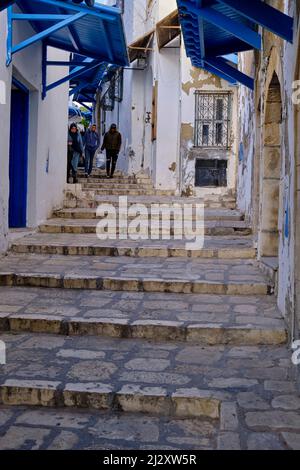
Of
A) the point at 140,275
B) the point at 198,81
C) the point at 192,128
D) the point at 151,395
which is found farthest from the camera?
the point at 192,128

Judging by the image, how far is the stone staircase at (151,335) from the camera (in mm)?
3707

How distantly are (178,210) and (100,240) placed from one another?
7.99 ft

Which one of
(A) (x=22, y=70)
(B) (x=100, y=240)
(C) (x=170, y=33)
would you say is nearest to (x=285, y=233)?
(B) (x=100, y=240)

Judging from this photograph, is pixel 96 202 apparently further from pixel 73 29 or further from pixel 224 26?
pixel 224 26

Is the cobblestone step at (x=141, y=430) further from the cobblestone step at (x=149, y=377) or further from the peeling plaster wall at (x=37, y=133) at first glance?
the peeling plaster wall at (x=37, y=133)

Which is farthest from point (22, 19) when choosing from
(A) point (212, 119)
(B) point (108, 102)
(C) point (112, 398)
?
(B) point (108, 102)

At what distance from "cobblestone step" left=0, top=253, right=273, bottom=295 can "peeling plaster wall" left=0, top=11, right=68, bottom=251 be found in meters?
0.90

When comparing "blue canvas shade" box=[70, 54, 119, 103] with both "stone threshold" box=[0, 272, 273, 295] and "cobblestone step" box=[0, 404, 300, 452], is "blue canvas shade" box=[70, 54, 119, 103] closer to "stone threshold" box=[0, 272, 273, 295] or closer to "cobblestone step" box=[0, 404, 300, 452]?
"stone threshold" box=[0, 272, 273, 295]

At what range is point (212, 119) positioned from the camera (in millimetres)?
13953

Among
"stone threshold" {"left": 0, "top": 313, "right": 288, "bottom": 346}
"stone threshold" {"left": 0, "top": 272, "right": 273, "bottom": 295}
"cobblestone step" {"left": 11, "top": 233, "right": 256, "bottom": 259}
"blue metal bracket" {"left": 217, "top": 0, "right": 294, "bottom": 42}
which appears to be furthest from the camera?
"cobblestone step" {"left": 11, "top": 233, "right": 256, "bottom": 259}

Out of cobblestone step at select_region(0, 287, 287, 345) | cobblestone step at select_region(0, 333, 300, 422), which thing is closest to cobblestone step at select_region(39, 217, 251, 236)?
cobblestone step at select_region(0, 287, 287, 345)

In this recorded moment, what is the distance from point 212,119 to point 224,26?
7.89 metres

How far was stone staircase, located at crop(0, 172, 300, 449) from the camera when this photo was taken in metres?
3.71
